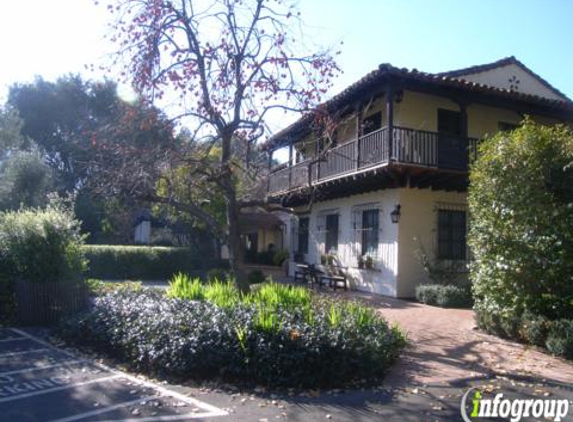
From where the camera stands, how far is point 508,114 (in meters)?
16.4

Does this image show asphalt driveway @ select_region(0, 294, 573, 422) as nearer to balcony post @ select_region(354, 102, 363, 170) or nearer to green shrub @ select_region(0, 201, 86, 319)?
green shrub @ select_region(0, 201, 86, 319)

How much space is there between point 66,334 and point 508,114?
49.1 ft

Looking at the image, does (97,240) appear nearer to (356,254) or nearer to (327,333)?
(356,254)

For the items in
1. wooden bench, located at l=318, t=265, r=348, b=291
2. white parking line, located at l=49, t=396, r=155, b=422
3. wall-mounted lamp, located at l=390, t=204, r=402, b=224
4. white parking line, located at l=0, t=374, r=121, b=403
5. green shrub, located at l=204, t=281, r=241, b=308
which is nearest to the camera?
white parking line, located at l=49, t=396, r=155, b=422

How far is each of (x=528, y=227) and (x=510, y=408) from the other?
13.0 feet

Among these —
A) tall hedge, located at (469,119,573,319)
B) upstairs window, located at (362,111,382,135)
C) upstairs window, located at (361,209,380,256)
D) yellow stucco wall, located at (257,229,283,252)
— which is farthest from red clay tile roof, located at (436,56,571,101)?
yellow stucco wall, located at (257,229,283,252)

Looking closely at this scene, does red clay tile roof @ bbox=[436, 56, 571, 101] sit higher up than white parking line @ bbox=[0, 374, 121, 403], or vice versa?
red clay tile roof @ bbox=[436, 56, 571, 101]

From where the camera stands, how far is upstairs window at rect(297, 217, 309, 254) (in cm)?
2007

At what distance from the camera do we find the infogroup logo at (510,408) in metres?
4.71

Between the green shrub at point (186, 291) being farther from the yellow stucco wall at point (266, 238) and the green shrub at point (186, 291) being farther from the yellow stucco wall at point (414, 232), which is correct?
the yellow stucco wall at point (266, 238)

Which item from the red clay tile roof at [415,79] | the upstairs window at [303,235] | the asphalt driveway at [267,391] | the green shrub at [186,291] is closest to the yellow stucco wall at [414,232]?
the red clay tile roof at [415,79]

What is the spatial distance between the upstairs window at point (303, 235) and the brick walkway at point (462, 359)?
10198 millimetres

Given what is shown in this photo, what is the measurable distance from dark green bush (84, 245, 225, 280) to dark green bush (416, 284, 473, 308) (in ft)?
32.6

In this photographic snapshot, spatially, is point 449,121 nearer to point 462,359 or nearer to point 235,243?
point 235,243
